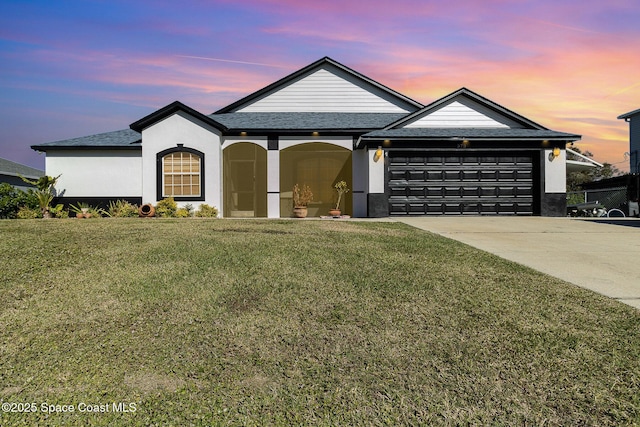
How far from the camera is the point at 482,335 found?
392cm

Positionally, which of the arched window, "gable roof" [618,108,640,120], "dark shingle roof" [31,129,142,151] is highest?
"gable roof" [618,108,640,120]

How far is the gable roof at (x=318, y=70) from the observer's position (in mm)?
19906

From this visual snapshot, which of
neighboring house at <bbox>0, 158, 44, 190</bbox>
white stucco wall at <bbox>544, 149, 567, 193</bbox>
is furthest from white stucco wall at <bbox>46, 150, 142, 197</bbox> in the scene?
white stucco wall at <bbox>544, 149, 567, 193</bbox>

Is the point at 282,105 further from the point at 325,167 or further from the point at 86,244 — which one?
the point at 86,244

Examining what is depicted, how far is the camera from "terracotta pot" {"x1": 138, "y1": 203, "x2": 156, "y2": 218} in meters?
15.5

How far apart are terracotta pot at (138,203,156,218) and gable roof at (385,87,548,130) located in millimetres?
9659

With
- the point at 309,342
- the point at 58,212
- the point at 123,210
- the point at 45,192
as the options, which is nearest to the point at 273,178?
the point at 123,210

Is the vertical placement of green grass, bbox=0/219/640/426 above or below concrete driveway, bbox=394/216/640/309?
below

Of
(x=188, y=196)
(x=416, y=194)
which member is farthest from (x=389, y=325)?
(x=188, y=196)

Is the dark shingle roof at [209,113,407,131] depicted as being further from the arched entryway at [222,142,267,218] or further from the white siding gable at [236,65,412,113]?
the arched entryway at [222,142,267,218]

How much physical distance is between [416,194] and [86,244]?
39.3 ft

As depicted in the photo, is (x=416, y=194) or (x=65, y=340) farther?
(x=416, y=194)

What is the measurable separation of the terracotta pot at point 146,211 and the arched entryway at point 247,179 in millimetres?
3966

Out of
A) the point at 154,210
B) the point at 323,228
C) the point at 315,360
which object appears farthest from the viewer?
the point at 154,210
